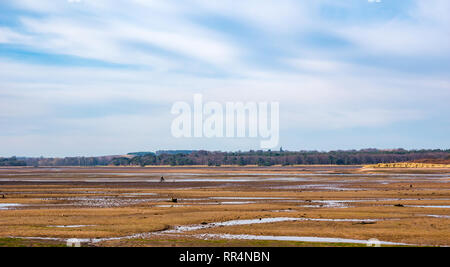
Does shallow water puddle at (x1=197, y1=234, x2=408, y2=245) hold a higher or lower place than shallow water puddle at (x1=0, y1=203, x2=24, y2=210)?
lower

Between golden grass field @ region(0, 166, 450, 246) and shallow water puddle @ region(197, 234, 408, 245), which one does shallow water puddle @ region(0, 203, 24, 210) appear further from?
shallow water puddle @ region(197, 234, 408, 245)

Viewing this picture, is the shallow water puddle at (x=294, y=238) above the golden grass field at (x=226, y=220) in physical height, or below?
below

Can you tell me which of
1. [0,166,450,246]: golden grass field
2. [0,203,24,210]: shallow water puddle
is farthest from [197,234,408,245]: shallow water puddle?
[0,203,24,210]: shallow water puddle

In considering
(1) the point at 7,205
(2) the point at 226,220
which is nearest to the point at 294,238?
(2) the point at 226,220

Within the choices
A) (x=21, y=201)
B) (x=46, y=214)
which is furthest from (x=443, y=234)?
(x=21, y=201)

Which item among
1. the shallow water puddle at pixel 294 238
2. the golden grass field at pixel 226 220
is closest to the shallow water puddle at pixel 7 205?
the golden grass field at pixel 226 220

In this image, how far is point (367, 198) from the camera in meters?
49.7

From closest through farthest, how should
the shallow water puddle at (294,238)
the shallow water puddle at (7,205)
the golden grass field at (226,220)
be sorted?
the shallow water puddle at (294,238), the golden grass field at (226,220), the shallow water puddle at (7,205)

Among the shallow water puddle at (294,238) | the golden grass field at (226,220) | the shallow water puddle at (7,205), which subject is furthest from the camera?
the shallow water puddle at (7,205)

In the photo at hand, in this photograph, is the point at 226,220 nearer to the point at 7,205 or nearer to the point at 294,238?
the point at 294,238

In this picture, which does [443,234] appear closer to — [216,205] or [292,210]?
[292,210]

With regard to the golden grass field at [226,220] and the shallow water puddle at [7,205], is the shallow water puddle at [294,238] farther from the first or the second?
the shallow water puddle at [7,205]

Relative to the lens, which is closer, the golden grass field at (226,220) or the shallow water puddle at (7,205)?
the golden grass field at (226,220)
